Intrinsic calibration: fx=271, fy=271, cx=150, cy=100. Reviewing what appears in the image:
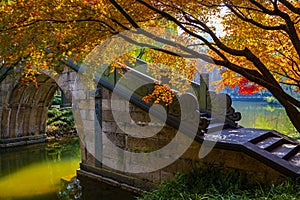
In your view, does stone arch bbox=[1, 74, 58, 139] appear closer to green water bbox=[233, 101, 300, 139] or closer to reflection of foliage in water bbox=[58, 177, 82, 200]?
reflection of foliage in water bbox=[58, 177, 82, 200]

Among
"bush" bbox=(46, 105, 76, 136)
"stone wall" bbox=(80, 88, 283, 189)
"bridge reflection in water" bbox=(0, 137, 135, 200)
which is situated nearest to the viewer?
"stone wall" bbox=(80, 88, 283, 189)

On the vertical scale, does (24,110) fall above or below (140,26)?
below

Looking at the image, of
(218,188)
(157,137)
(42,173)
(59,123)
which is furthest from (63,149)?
(218,188)

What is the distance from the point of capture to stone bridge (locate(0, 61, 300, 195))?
5672 mm

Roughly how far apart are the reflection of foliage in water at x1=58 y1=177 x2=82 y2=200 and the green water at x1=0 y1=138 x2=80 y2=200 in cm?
16

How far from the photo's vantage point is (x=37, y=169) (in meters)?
10.2

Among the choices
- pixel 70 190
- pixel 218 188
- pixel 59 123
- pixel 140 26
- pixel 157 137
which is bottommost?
pixel 70 190

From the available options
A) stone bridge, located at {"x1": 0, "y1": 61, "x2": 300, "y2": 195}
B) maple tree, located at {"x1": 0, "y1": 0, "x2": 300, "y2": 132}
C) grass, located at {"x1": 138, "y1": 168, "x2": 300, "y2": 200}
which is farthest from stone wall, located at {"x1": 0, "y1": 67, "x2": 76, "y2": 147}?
grass, located at {"x1": 138, "y1": 168, "x2": 300, "y2": 200}

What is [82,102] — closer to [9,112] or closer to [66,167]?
[66,167]

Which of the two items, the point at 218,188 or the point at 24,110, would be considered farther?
the point at 24,110

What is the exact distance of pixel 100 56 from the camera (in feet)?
21.2

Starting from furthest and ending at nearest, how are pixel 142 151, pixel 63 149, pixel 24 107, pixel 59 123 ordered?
1. pixel 59 123
2. pixel 24 107
3. pixel 63 149
4. pixel 142 151

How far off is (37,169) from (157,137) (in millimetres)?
5770

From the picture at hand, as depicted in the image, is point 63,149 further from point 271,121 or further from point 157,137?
point 271,121
